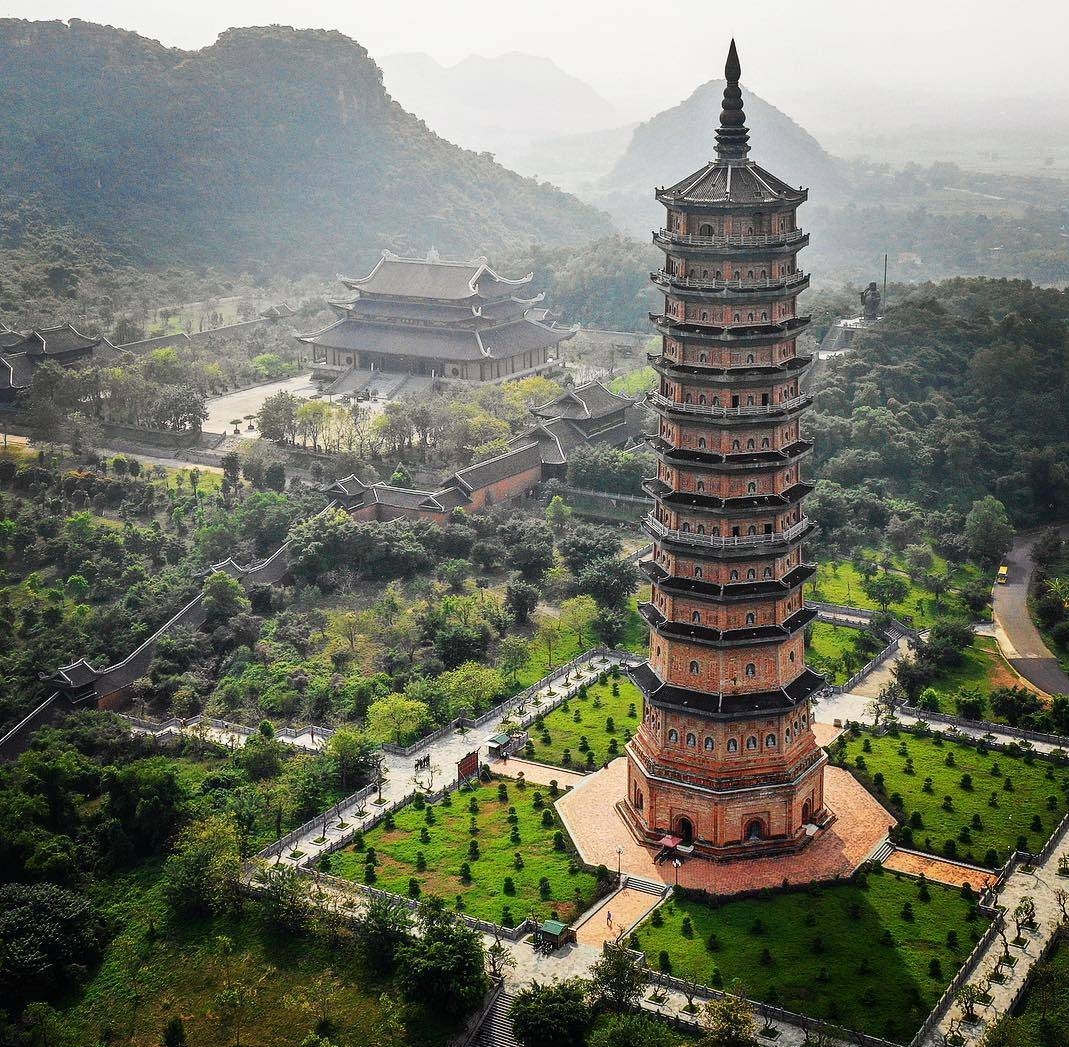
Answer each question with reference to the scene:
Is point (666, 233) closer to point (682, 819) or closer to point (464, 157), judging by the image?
point (682, 819)

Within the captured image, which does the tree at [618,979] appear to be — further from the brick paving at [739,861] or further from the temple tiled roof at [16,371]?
the temple tiled roof at [16,371]

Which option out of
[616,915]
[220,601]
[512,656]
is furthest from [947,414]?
[616,915]

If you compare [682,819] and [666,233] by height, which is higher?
[666,233]

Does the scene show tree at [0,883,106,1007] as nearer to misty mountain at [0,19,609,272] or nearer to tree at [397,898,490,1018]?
tree at [397,898,490,1018]

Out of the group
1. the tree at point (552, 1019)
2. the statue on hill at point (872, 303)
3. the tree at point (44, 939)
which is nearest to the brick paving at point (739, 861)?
the tree at point (552, 1019)

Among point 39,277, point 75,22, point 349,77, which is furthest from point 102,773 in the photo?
point 349,77
